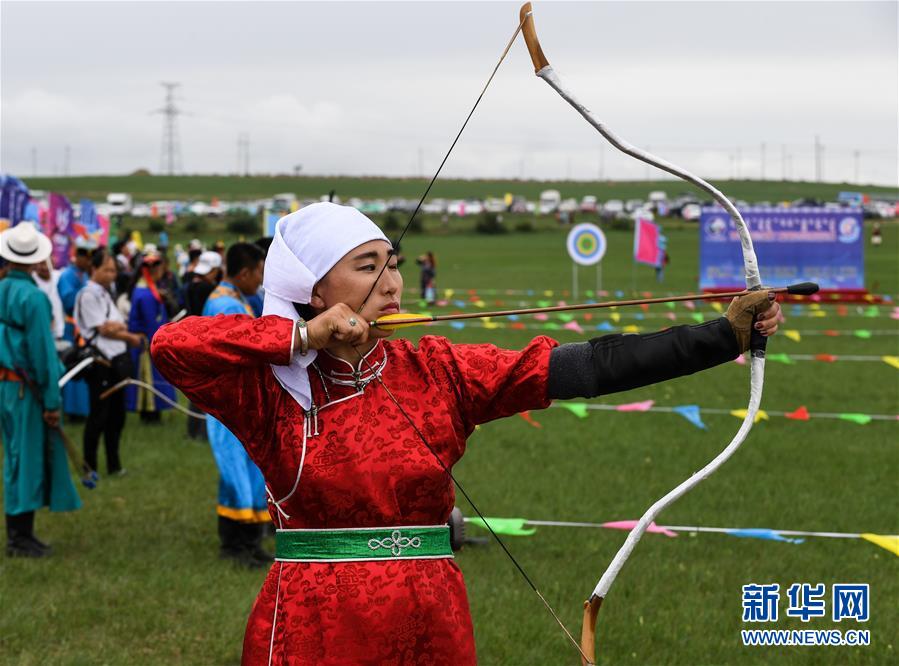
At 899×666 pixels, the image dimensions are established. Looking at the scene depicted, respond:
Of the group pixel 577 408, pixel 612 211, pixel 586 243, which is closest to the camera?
pixel 577 408

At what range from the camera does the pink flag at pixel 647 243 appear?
1197 inches

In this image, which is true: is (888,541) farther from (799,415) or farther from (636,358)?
(799,415)

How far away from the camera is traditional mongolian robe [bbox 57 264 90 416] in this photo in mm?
10656

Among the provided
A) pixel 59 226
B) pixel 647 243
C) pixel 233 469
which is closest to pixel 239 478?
pixel 233 469

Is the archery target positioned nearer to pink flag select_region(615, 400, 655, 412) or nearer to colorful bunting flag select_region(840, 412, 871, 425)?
pink flag select_region(615, 400, 655, 412)

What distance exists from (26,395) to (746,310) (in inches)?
193

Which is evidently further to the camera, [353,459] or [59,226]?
[59,226]

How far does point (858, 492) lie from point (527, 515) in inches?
91.8

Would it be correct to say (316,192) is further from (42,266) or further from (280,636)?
(280,636)

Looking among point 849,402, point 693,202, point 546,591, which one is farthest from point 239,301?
point 693,202

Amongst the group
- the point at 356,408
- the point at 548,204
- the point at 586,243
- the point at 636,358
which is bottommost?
the point at 356,408

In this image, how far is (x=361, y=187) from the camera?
3890 inches

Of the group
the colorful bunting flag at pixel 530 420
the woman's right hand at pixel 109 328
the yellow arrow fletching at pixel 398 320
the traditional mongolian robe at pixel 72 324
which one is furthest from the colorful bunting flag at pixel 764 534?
the traditional mongolian robe at pixel 72 324

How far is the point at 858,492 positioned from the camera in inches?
299
